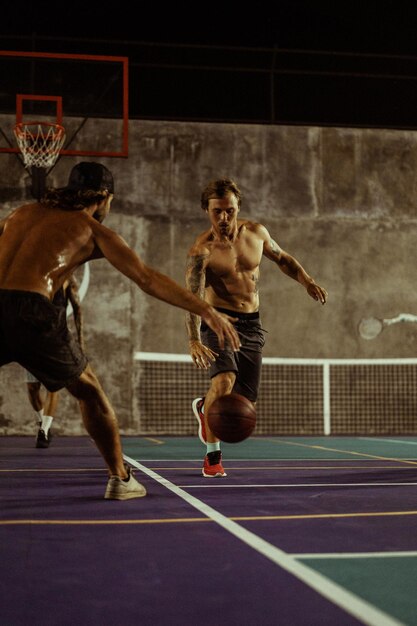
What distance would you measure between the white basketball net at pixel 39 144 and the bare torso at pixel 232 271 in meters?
5.78

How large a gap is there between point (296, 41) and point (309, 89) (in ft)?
6.77

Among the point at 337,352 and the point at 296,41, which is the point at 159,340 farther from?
the point at 296,41

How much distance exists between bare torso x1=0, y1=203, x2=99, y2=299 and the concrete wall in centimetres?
789

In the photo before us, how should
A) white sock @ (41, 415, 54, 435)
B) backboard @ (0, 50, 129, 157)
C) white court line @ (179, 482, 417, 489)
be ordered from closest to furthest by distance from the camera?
1. white court line @ (179, 482, 417, 489)
2. white sock @ (41, 415, 54, 435)
3. backboard @ (0, 50, 129, 157)

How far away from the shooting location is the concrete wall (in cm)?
1198

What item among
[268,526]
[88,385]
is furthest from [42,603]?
[88,385]

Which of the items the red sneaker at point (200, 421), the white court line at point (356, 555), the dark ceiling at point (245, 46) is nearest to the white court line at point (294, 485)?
the red sneaker at point (200, 421)

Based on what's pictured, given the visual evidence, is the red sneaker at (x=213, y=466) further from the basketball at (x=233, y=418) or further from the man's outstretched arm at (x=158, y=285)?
the man's outstretched arm at (x=158, y=285)

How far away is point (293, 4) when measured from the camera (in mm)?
20859

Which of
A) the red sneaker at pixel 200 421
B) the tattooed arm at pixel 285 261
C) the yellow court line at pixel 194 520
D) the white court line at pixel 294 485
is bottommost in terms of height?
the white court line at pixel 294 485

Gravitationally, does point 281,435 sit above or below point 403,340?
below

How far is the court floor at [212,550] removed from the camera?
2.10 metres

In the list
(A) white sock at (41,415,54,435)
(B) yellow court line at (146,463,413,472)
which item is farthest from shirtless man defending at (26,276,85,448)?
(B) yellow court line at (146,463,413,472)

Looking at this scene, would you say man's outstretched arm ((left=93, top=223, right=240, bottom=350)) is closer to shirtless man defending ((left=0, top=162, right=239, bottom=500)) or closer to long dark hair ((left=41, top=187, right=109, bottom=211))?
shirtless man defending ((left=0, top=162, right=239, bottom=500))
